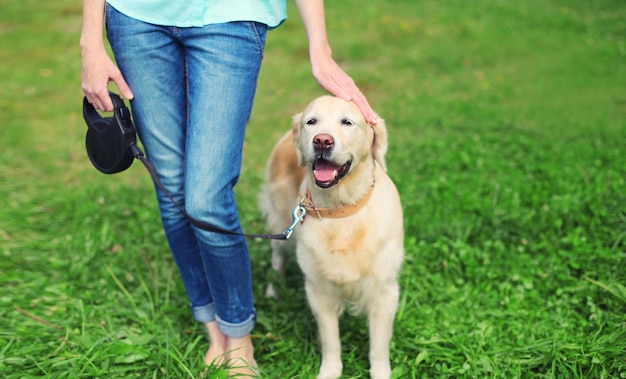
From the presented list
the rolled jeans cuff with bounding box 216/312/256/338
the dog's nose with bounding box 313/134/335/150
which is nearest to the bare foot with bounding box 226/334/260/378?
the rolled jeans cuff with bounding box 216/312/256/338

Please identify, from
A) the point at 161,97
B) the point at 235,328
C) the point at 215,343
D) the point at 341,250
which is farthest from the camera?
the point at 215,343

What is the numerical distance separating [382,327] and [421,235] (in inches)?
42.4

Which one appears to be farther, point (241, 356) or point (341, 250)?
point (241, 356)

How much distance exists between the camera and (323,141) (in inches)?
78.7

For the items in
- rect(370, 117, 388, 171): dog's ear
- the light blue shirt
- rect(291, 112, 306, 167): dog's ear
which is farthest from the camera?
rect(291, 112, 306, 167): dog's ear

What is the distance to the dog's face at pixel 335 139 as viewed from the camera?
2025 millimetres

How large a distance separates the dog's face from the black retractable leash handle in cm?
29

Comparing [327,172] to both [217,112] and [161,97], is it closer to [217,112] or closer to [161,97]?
[217,112]

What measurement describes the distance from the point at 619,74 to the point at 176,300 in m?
5.33

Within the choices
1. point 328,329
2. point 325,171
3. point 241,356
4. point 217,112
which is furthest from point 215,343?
point 217,112

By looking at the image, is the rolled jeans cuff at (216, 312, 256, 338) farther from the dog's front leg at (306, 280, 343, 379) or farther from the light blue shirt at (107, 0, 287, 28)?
the light blue shirt at (107, 0, 287, 28)

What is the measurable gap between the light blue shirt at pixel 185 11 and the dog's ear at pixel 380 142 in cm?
63

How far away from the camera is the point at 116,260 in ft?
10.7

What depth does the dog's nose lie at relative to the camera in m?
2.00
